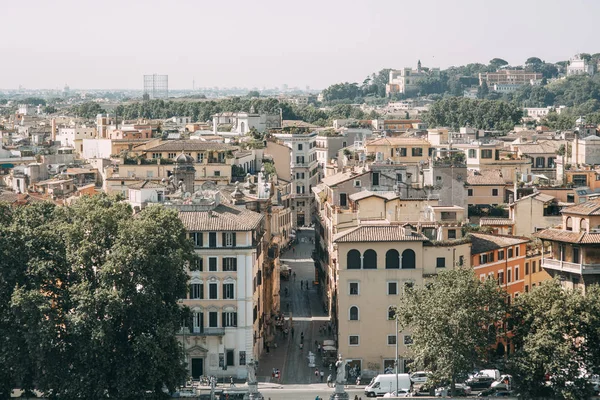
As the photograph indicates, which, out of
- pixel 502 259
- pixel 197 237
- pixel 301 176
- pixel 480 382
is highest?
pixel 197 237

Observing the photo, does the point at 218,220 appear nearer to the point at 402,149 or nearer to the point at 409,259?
the point at 409,259

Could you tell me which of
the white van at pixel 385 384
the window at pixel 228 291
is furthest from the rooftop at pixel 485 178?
the white van at pixel 385 384

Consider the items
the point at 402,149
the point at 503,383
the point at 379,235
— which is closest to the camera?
the point at 503,383

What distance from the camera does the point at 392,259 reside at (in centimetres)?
5753

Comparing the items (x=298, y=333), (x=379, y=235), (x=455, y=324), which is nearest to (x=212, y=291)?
(x=379, y=235)

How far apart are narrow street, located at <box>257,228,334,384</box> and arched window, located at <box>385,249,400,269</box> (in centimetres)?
584

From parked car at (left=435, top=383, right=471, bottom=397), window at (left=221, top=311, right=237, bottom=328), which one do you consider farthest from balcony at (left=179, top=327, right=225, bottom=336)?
parked car at (left=435, top=383, right=471, bottom=397)

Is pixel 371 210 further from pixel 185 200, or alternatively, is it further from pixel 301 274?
pixel 301 274

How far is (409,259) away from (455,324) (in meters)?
7.37

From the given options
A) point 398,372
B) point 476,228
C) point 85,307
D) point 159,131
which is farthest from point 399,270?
point 159,131

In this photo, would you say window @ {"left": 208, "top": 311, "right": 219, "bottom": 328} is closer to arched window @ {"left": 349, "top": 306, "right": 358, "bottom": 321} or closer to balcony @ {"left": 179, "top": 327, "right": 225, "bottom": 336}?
balcony @ {"left": 179, "top": 327, "right": 225, "bottom": 336}

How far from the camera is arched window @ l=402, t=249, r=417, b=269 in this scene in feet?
189

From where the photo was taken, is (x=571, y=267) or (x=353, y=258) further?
(x=353, y=258)

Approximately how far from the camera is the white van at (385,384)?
5341 cm
